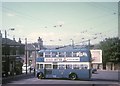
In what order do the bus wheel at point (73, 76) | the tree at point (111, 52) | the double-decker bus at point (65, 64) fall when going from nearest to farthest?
1. the double-decker bus at point (65, 64)
2. the bus wheel at point (73, 76)
3. the tree at point (111, 52)

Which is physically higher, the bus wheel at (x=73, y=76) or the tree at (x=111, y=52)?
the tree at (x=111, y=52)

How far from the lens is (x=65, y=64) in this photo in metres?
35.5

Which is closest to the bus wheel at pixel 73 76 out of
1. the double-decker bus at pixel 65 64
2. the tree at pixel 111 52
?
the double-decker bus at pixel 65 64

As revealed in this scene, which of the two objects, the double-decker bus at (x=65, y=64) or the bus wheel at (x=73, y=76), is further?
the bus wheel at (x=73, y=76)

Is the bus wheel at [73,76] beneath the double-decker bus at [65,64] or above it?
beneath

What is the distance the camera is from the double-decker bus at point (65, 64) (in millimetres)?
34469

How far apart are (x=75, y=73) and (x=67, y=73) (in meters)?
0.97

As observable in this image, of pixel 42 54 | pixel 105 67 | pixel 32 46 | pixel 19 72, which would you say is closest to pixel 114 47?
pixel 105 67

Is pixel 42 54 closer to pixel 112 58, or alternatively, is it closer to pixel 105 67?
pixel 112 58

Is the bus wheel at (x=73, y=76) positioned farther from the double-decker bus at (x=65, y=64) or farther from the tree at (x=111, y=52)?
the tree at (x=111, y=52)

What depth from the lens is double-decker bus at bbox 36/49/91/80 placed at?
3447 cm

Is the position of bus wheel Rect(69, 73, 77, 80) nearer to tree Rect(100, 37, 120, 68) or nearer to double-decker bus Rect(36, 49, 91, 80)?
double-decker bus Rect(36, 49, 91, 80)

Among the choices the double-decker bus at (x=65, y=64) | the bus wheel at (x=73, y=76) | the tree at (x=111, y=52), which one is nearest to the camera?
the double-decker bus at (x=65, y=64)

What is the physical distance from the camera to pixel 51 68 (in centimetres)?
3609
